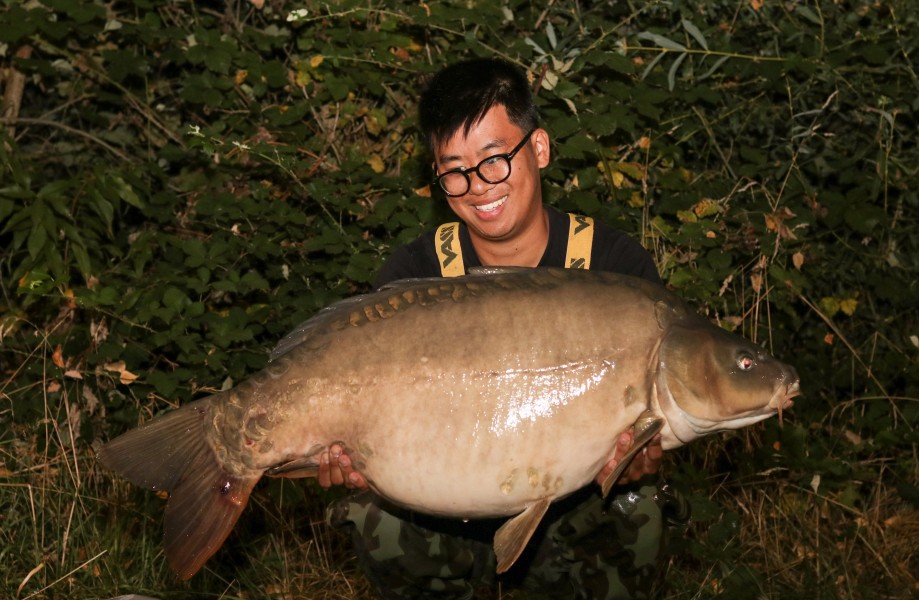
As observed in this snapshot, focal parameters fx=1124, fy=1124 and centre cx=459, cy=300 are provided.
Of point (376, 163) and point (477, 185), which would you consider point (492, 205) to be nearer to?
point (477, 185)

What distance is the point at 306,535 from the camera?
340 centimetres

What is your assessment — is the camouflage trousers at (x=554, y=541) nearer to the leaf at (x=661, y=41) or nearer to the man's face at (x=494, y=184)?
the man's face at (x=494, y=184)

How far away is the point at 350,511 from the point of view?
2762 mm

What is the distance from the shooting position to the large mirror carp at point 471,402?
2.22 metres

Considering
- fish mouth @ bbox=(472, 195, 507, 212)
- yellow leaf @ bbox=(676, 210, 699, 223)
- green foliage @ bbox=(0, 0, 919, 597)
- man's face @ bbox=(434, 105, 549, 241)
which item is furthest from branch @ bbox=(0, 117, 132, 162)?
yellow leaf @ bbox=(676, 210, 699, 223)

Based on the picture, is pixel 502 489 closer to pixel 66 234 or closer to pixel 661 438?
pixel 661 438

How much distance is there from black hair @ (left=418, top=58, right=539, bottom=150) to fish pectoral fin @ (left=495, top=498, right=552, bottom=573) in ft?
3.17

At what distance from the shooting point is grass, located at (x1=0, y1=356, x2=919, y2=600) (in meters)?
3.04

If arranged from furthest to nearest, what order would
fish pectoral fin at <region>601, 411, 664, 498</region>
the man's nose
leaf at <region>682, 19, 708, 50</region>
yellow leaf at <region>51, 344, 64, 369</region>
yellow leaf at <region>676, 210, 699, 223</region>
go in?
leaf at <region>682, 19, 708, 50</region> < yellow leaf at <region>676, 210, 699, 223</region> < yellow leaf at <region>51, 344, 64, 369</region> < the man's nose < fish pectoral fin at <region>601, 411, 664, 498</region>

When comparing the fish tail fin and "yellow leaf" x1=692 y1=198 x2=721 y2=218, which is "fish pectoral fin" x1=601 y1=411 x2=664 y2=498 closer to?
the fish tail fin

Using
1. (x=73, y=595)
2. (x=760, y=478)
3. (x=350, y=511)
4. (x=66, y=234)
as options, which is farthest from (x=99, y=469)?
(x=760, y=478)

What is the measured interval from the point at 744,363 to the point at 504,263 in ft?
2.67

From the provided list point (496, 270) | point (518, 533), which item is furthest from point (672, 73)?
point (518, 533)

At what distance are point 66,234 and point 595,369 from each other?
2.04m
